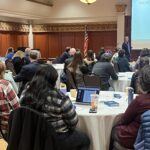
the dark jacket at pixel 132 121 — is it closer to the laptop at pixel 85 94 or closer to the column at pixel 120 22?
the laptop at pixel 85 94

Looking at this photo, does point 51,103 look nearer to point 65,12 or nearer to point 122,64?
point 122,64

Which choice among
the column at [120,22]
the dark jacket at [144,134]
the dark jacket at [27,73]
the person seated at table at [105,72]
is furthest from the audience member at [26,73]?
the column at [120,22]

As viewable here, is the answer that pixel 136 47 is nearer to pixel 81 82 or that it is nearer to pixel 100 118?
pixel 81 82

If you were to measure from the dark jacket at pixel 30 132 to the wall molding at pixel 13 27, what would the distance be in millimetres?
13025

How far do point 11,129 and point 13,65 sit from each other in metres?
5.60

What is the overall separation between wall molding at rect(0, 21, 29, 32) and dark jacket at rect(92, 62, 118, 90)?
962 centimetres

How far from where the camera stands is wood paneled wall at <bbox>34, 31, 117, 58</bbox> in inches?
653

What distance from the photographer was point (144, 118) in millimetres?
2797

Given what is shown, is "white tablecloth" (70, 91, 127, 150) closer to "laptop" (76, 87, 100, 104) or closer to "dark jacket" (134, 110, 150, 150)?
"laptop" (76, 87, 100, 104)

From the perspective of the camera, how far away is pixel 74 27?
56.4 ft

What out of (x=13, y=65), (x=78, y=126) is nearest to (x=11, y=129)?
(x=78, y=126)

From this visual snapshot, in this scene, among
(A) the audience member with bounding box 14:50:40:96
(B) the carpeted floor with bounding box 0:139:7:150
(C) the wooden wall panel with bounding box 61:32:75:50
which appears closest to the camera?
(B) the carpeted floor with bounding box 0:139:7:150

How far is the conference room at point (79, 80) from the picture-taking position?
2.95 meters

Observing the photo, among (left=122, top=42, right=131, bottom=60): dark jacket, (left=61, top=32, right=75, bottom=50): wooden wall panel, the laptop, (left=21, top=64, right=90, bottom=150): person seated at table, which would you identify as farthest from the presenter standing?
(left=21, top=64, right=90, bottom=150): person seated at table
